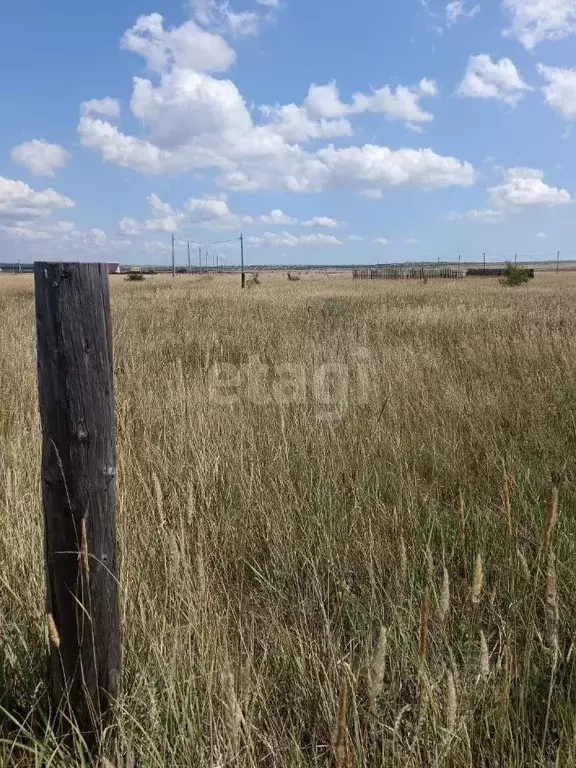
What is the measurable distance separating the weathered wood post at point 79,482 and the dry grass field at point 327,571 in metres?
0.13

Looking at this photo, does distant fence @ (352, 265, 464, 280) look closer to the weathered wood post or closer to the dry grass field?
the dry grass field

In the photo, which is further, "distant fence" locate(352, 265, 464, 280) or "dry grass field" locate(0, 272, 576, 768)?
"distant fence" locate(352, 265, 464, 280)

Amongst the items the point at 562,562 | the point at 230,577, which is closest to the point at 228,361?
the point at 230,577

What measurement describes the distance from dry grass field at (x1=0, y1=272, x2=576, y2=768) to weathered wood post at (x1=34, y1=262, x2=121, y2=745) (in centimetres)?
13

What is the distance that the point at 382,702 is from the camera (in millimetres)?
1707

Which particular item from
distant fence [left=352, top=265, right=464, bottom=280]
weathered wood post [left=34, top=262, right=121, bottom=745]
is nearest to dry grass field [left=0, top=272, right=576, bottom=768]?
weathered wood post [left=34, top=262, right=121, bottom=745]

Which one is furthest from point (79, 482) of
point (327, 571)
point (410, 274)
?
point (410, 274)

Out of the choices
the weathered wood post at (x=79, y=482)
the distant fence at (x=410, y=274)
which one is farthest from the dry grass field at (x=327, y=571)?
the distant fence at (x=410, y=274)

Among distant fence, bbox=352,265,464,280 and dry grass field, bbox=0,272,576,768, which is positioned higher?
distant fence, bbox=352,265,464,280

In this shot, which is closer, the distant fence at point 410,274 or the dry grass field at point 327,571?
the dry grass field at point 327,571

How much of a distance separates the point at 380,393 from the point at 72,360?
3.74 meters

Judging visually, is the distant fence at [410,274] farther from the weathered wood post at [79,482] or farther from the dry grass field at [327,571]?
the weathered wood post at [79,482]

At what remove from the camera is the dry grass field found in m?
1.52

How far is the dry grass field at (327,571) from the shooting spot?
1516mm
